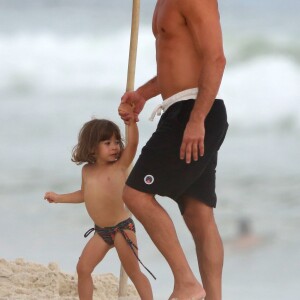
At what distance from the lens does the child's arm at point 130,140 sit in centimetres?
532

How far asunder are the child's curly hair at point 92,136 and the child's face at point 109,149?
0.02m

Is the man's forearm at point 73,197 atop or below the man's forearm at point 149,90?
below

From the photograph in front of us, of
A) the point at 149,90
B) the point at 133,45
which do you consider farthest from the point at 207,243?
the point at 133,45

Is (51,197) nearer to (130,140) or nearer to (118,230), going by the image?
(118,230)

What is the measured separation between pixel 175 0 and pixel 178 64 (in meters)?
0.30

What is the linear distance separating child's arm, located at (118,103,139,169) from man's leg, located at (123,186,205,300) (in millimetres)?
409

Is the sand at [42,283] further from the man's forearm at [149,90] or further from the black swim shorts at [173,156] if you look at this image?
the black swim shorts at [173,156]

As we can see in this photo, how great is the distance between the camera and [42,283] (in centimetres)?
692

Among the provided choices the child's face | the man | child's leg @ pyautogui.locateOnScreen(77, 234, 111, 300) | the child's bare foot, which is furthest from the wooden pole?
the child's bare foot

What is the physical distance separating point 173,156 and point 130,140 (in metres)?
0.51

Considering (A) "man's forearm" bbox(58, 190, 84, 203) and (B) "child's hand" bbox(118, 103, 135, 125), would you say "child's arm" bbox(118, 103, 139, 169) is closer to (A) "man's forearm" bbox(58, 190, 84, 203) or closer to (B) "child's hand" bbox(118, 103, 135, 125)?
(B) "child's hand" bbox(118, 103, 135, 125)

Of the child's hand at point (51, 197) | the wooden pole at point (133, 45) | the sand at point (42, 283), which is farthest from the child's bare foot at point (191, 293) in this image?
the sand at point (42, 283)

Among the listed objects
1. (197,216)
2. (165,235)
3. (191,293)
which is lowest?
(191,293)

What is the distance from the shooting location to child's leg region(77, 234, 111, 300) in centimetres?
550
